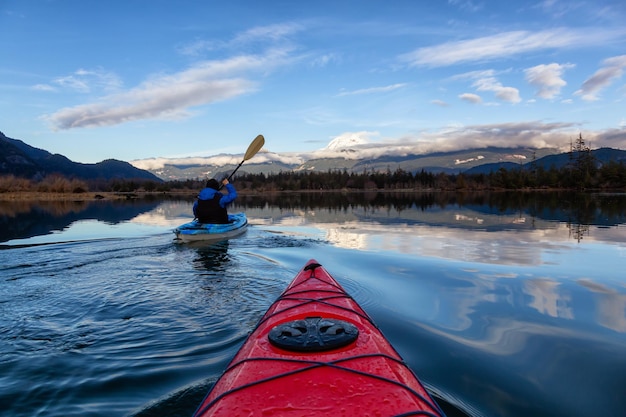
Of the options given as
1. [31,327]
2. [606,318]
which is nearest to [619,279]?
[606,318]

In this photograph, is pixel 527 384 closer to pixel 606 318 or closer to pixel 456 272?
pixel 606 318

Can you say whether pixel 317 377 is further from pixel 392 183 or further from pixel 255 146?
pixel 392 183

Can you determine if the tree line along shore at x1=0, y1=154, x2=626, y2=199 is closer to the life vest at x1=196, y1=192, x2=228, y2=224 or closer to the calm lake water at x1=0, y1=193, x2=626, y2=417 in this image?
the life vest at x1=196, y1=192, x2=228, y2=224

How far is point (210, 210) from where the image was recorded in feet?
46.4

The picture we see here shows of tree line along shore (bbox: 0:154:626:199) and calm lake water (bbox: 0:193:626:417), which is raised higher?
tree line along shore (bbox: 0:154:626:199)

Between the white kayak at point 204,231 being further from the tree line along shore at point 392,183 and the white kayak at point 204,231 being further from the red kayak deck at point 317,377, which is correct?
the tree line along shore at point 392,183

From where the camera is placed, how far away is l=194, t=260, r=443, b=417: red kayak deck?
2186 millimetres

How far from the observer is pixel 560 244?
1196cm

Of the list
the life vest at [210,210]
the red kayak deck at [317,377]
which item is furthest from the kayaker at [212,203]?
the red kayak deck at [317,377]

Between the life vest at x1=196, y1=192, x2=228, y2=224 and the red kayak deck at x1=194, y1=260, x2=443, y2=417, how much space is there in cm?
1102

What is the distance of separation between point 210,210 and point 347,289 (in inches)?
330

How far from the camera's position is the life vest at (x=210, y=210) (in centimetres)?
1406

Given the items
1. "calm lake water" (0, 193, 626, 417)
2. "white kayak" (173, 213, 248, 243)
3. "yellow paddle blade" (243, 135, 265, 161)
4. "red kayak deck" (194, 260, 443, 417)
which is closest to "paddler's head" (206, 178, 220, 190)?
"white kayak" (173, 213, 248, 243)

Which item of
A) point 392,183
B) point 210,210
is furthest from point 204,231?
point 392,183
